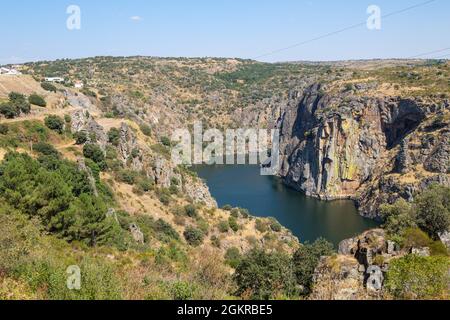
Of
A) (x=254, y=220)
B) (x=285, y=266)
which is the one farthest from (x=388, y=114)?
(x=285, y=266)

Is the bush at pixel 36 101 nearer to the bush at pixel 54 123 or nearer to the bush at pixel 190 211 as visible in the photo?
the bush at pixel 54 123

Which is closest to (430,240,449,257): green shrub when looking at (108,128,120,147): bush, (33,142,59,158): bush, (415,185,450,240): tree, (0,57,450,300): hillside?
(0,57,450,300): hillside

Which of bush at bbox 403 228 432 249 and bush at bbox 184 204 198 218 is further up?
bush at bbox 403 228 432 249

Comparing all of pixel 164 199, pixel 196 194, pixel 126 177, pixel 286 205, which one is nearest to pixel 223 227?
pixel 164 199

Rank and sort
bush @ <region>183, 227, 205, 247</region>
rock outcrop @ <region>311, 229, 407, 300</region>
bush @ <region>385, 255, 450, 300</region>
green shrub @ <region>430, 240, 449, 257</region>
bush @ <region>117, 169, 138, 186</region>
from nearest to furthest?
bush @ <region>385, 255, 450, 300</region>, rock outcrop @ <region>311, 229, 407, 300</region>, green shrub @ <region>430, 240, 449, 257</region>, bush @ <region>183, 227, 205, 247</region>, bush @ <region>117, 169, 138, 186</region>

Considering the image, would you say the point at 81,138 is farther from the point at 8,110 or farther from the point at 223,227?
the point at 223,227

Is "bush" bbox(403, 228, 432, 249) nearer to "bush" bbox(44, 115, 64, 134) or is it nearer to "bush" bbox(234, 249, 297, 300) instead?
"bush" bbox(234, 249, 297, 300)
